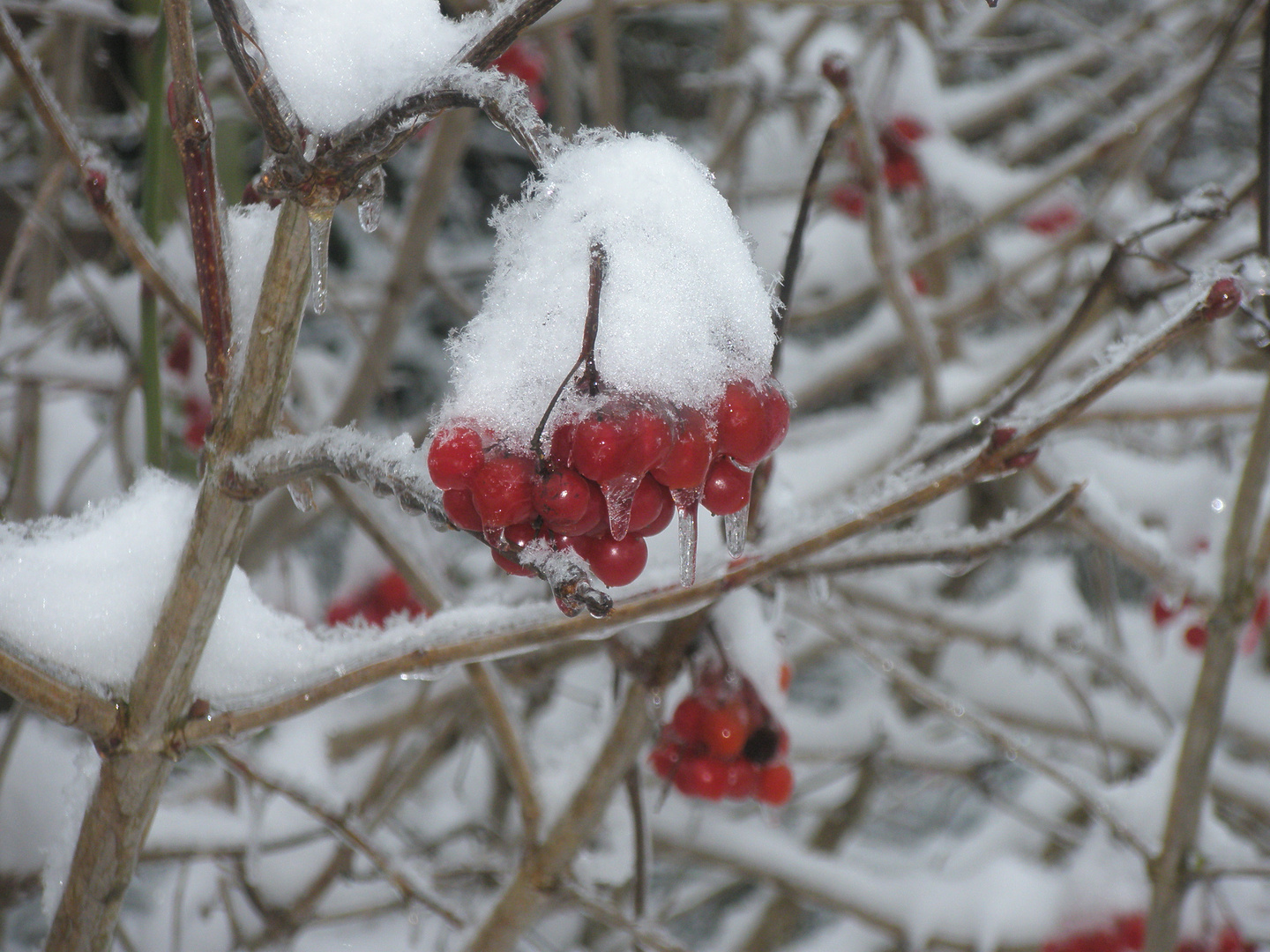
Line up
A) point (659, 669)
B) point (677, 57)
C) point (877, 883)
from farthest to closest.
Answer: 1. point (677, 57)
2. point (877, 883)
3. point (659, 669)

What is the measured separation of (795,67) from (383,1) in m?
1.98

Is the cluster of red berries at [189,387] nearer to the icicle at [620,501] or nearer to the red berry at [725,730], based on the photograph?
the red berry at [725,730]

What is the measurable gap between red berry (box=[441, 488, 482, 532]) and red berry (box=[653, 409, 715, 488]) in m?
0.09

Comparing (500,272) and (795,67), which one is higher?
(795,67)

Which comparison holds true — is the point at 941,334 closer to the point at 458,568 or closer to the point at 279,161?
the point at 458,568

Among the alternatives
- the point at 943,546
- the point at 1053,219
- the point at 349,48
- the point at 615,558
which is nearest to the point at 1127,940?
the point at 943,546

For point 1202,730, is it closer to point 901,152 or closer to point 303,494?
point 303,494

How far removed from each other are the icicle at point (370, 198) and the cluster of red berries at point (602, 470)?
0.12m

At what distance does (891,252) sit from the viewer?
132 centimetres

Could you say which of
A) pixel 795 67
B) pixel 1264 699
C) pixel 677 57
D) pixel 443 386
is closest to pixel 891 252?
pixel 795 67

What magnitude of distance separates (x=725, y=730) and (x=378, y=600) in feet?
2.86

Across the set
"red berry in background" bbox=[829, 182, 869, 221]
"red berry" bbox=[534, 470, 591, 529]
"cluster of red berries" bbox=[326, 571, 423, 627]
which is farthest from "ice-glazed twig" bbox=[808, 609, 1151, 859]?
"red berry in background" bbox=[829, 182, 869, 221]

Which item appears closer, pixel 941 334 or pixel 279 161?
pixel 279 161

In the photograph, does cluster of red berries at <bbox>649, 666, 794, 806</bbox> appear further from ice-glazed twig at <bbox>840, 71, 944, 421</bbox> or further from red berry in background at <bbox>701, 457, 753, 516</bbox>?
ice-glazed twig at <bbox>840, 71, 944, 421</bbox>
